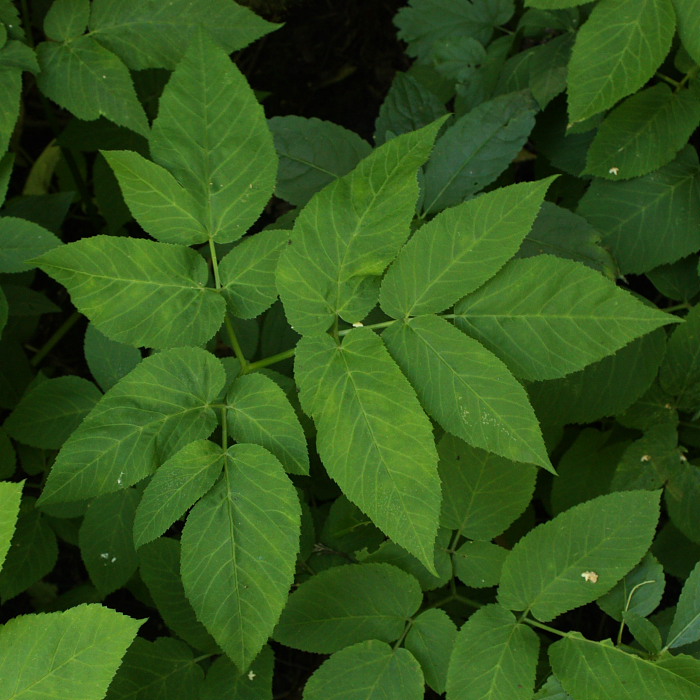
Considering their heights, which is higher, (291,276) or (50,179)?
(291,276)

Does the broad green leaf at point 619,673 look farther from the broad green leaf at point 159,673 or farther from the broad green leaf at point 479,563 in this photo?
the broad green leaf at point 159,673

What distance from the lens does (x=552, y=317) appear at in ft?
4.49

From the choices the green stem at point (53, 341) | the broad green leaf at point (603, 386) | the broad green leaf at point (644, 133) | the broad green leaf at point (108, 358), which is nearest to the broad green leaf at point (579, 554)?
the broad green leaf at point (603, 386)

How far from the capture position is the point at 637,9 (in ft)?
5.74

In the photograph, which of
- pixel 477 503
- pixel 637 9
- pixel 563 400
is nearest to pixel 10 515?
pixel 477 503

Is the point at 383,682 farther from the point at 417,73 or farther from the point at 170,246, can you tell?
the point at 417,73

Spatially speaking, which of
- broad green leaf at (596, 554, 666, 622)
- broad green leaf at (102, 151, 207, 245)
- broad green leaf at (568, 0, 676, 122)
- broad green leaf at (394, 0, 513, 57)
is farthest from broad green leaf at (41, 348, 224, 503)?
broad green leaf at (394, 0, 513, 57)

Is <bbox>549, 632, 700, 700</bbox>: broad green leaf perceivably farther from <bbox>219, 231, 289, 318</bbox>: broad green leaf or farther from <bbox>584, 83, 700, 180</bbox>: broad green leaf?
<bbox>584, 83, 700, 180</bbox>: broad green leaf

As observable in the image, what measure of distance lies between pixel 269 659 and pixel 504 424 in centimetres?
102

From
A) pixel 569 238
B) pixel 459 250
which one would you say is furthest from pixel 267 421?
pixel 569 238

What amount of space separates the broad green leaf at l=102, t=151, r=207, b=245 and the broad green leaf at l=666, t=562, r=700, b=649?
134cm

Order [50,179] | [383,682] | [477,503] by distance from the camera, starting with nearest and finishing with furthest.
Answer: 1. [383,682]
2. [477,503]
3. [50,179]

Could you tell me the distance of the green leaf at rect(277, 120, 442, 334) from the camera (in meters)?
1.36

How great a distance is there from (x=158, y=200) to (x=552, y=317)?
33.5 inches
